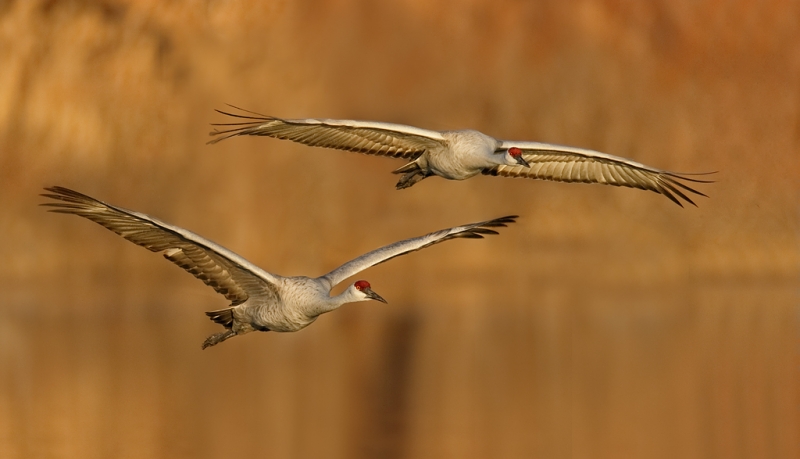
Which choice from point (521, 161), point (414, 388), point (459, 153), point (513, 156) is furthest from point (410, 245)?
point (414, 388)

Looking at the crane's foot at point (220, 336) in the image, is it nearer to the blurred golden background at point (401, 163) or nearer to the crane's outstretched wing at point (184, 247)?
the crane's outstretched wing at point (184, 247)

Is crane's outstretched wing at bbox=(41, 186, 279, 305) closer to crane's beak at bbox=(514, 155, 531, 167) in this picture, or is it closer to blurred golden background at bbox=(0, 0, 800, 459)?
crane's beak at bbox=(514, 155, 531, 167)

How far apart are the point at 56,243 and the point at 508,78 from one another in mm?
15853

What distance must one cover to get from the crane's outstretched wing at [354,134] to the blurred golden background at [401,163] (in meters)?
15.1

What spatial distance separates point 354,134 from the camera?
654 inches

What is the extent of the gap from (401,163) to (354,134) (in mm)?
29164

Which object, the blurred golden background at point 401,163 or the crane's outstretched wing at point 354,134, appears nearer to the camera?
the crane's outstretched wing at point 354,134

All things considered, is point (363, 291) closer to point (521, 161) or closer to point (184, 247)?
point (184, 247)

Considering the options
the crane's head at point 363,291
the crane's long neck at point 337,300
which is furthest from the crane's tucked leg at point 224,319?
the crane's head at point 363,291

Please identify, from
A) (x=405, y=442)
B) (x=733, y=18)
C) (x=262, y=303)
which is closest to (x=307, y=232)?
(x=733, y=18)

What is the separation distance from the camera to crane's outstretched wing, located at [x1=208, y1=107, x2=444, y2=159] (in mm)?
15164

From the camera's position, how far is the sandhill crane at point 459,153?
51.2ft

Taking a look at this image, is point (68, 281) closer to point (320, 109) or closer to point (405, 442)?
point (320, 109)

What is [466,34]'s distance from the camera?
47.5 meters
